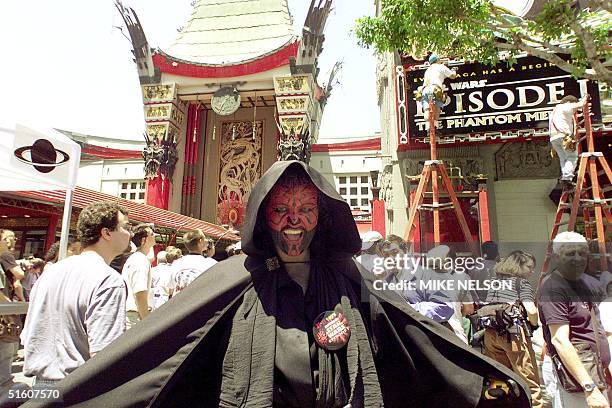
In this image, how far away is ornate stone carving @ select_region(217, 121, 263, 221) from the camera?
2128 centimetres

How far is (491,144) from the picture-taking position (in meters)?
9.48

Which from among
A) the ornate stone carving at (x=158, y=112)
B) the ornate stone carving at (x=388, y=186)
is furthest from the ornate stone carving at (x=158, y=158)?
the ornate stone carving at (x=388, y=186)

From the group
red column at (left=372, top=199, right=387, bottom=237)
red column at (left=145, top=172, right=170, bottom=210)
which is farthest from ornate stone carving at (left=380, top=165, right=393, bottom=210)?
red column at (left=145, top=172, right=170, bottom=210)

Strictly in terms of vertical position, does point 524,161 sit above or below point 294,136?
below

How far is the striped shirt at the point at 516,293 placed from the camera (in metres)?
3.64

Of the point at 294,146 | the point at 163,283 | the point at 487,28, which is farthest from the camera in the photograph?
the point at 294,146

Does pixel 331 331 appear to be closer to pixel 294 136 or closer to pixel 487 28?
pixel 487 28

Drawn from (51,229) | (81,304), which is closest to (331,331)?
(81,304)

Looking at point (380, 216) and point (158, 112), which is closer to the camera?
point (380, 216)

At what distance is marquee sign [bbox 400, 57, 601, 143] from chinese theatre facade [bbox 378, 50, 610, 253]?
0.06 feet

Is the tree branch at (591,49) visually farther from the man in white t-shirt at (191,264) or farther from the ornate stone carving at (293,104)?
the ornate stone carving at (293,104)

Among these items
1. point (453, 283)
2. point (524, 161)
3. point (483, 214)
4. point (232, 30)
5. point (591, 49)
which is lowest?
point (453, 283)

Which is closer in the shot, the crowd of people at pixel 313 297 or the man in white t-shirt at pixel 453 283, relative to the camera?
the crowd of people at pixel 313 297

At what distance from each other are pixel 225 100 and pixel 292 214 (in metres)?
18.5
